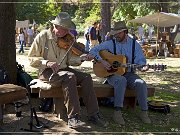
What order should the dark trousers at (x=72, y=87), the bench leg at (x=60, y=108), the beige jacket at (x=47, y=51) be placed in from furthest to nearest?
the bench leg at (x=60, y=108)
the beige jacket at (x=47, y=51)
the dark trousers at (x=72, y=87)

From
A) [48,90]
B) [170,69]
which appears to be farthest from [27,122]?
[170,69]

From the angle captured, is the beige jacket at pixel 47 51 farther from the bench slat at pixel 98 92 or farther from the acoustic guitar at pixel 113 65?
the acoustic guitar at pixel 113 65

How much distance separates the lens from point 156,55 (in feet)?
63.0

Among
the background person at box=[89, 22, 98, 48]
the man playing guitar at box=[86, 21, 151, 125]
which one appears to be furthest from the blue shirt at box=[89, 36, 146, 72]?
the background person at box=[89, 22, 98, 48]

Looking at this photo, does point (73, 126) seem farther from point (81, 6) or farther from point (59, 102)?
point (81, 6)

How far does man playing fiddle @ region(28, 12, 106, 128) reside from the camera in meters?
5.47

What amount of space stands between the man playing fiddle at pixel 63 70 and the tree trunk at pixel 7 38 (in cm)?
70

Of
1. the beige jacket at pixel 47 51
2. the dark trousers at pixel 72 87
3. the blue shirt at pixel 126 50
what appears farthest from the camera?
the blue shirt at pixel 126 50

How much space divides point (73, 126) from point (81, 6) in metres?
44.7

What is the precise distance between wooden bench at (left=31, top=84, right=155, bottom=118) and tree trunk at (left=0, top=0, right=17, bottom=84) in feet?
2.45

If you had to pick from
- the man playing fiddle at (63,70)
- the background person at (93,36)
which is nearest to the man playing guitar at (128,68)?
the man playing fiddle at (63,70)

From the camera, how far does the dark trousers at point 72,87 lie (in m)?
5.46

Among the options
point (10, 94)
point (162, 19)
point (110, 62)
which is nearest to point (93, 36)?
point (162, 19)

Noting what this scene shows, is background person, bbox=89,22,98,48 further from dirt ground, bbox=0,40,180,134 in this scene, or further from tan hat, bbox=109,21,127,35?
dirt ground, bbox=0,40,180,134
